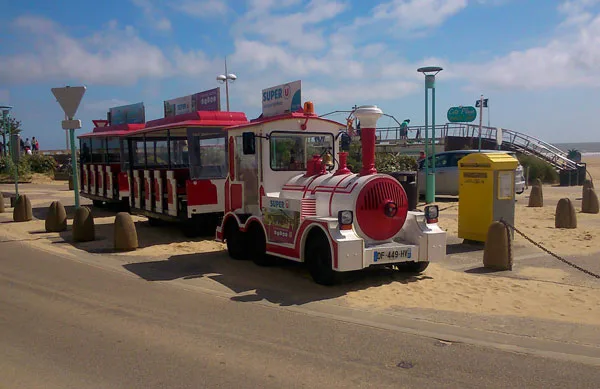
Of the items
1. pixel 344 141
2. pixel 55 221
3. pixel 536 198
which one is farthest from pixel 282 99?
pixel 536 198

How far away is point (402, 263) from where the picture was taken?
826cm

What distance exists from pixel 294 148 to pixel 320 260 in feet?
7.67

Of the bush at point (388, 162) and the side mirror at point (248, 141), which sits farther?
the bush at point (388, 162)

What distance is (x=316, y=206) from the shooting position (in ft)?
26.0

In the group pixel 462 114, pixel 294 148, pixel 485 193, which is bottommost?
pixel 485 193

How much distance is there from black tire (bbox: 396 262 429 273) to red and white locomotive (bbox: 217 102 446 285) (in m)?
0.01

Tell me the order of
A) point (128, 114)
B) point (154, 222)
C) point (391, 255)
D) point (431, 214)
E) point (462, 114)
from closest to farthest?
point (391, 255) → point (431, 214) → point (154, 222) → point (128, 114) → point (462, 114)

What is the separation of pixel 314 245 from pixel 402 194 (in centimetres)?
148

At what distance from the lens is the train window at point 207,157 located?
12203mm

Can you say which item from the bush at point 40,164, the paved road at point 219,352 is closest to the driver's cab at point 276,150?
the paved road at point 219,352

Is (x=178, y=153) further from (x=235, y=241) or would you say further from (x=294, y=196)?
(x=294, y=196)

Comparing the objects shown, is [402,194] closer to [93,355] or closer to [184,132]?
[93,355]

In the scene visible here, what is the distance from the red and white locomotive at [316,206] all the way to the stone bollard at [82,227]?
385cm

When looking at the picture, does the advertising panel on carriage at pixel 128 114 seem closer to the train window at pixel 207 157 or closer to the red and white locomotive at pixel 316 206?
the train window at pixel 207 157
